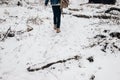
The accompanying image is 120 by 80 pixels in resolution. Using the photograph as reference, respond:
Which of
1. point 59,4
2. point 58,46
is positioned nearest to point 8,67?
point 58,46

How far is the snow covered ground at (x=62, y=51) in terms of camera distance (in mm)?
5687

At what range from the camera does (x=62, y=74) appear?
5625 millimetres

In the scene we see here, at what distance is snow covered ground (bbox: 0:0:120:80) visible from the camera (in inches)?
224

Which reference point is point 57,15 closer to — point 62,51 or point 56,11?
point 56,11

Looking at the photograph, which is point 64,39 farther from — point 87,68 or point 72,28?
point 87,68

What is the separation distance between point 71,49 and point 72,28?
268 cm

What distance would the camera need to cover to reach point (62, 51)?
23.0 ft

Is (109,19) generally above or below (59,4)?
below

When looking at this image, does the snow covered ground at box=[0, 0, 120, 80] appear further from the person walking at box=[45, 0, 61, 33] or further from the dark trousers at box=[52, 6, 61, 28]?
the dark trousers at box=[52, 6, 61, 28]

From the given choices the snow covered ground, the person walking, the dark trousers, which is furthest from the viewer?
the dark trousers

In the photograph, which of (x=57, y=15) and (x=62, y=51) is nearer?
(x=62, y=51)

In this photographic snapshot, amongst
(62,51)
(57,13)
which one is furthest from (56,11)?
(62,51)

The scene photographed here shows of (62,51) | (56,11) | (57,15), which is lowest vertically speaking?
(62,51)

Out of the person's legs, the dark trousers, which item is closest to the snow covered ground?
the person's legs
